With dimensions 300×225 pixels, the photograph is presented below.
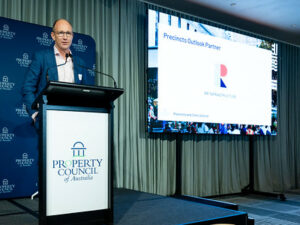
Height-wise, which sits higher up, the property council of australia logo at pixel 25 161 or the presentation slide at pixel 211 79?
the presentation slide at pixel 211 79

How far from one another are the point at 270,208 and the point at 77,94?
352 centimetres

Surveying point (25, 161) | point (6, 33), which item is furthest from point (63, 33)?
point (25, 161)

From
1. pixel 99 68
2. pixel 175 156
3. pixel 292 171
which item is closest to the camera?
pixel 99 68

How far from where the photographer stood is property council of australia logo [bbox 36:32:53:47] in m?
3.24

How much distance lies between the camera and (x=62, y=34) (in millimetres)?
2934

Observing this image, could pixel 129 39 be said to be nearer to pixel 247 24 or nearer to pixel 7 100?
pixel 7 100

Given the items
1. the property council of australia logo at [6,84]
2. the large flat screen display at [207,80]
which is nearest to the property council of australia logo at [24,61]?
the property council of australia logo at [6,84]

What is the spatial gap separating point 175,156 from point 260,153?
1.85 meters

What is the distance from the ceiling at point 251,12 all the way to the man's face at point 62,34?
5.95 feet

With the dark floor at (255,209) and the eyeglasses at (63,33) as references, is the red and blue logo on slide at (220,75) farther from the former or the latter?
the eyeglasses at (63,33)

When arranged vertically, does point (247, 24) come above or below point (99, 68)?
above

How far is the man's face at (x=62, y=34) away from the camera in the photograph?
2.83m

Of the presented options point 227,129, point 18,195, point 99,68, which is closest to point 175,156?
point 227,129

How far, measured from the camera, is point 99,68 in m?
3.96
